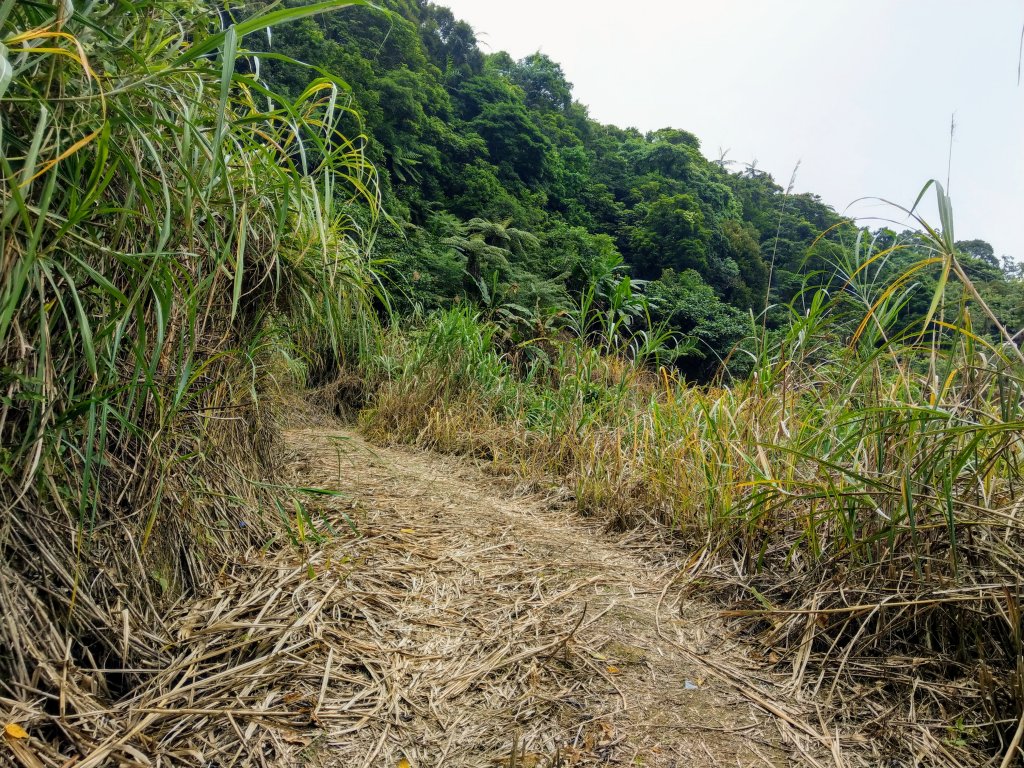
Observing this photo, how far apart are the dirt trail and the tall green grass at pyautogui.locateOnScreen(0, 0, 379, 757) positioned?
1.40ft

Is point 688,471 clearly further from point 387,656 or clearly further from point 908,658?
point 387,656

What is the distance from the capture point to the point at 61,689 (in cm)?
79

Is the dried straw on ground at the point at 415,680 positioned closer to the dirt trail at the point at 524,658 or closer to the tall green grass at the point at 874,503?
the dirt trail at the point at 524,658

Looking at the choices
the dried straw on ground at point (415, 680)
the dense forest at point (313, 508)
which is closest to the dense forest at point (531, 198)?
the dense forest at point (313, 508)

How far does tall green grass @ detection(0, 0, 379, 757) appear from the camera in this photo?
76 centimetres

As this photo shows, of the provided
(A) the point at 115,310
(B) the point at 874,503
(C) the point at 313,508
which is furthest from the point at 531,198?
(A) the point at 115,310

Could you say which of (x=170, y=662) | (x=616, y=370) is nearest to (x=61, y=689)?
(x=170, y=662)

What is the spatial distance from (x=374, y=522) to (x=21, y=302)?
4.19 feet

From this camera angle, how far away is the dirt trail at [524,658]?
990 millimetres

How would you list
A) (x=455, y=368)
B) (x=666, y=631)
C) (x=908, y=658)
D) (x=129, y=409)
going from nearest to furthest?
(x=129, y=409) → (x=908, y=658) → (x=666, y=631) → (x=455, y=368)

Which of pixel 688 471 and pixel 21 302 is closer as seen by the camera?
pixel 21 302

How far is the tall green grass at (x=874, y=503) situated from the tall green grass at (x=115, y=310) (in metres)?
1.38

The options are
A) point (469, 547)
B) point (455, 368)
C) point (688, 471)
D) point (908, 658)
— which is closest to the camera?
point (908, 658)

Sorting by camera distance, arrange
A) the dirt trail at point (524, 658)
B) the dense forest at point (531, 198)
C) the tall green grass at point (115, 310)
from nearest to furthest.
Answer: the tall green grass at point (115, 310) < the dirt trail at point (524, 658) < the dense forest at point (531, 198)
